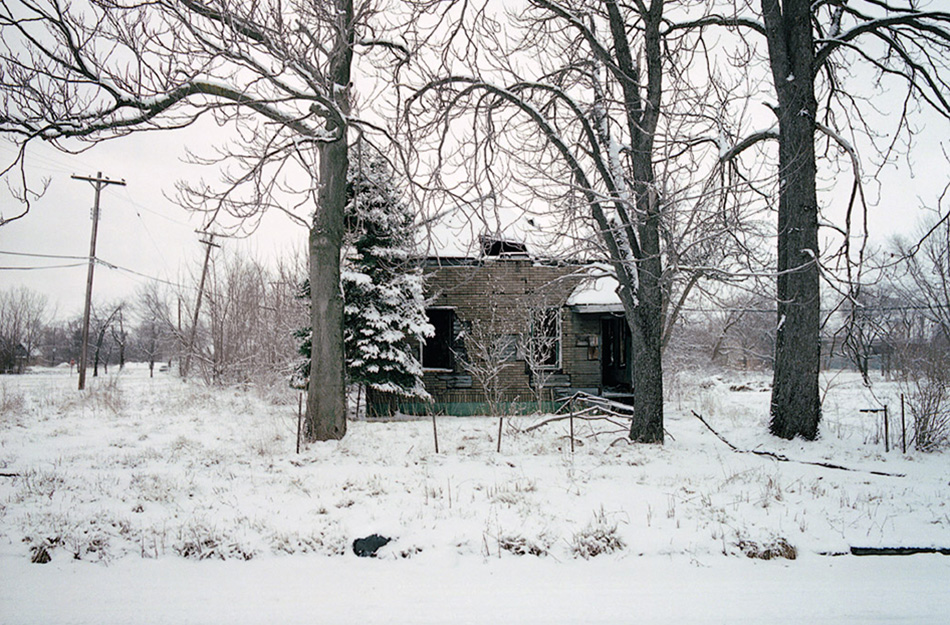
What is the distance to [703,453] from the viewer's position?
324 inches

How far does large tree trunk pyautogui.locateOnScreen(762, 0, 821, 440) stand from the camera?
8.44 m

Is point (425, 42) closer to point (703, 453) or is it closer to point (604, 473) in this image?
point (604, 473)

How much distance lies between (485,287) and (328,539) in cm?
1123

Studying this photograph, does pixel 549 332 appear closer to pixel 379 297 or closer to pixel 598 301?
pixel 598 301

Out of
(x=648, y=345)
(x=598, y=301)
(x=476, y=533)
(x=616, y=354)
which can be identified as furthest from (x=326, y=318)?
(x=616, y=354)

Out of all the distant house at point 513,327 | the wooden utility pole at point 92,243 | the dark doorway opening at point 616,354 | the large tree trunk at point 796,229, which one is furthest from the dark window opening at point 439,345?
the wooden utility pole at point 92,243

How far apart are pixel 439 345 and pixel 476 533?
41.7ft

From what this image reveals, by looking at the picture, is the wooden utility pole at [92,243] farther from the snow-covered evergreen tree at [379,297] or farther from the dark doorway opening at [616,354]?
the dark doorway opening at [616,354]

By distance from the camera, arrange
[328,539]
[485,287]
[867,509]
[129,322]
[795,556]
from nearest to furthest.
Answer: [795,556]
[328,539]
[867,509]
[485,287]
[129,322]

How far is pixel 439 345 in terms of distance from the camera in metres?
17.5

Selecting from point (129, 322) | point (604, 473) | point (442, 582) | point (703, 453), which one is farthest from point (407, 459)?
point (129, 322)

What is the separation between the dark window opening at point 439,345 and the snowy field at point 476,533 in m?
8.55

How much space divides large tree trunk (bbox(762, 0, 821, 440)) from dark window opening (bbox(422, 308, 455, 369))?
10.0 m

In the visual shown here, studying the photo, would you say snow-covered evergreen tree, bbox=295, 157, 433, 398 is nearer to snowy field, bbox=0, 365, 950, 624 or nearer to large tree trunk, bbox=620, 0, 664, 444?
snowy field, bbox=0, 365, 950, 624
